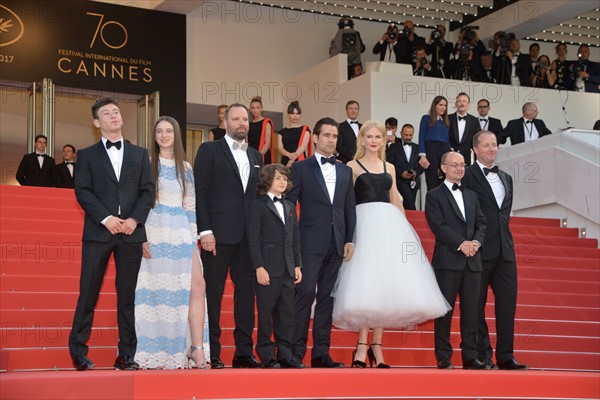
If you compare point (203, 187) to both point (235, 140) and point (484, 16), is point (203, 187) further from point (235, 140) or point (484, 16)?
point (484, 16)

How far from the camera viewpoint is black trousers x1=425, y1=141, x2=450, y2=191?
40.0 feet

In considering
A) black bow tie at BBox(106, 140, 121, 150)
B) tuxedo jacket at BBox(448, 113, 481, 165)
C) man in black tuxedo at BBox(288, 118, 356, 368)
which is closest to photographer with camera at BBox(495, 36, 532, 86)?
tuxedo jacket at BBox(448, 113, 481, 165)

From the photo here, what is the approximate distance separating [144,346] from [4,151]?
14.4m

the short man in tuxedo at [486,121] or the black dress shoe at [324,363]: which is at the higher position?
the short man in tuxedo at [486,121]

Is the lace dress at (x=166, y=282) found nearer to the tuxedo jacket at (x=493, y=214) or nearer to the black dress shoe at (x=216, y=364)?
the black dress shoe at (x=216, y=364)

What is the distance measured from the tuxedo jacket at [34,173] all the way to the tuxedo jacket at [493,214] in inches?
314

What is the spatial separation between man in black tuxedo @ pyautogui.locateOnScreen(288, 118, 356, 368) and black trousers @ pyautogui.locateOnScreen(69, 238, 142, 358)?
3.93ft

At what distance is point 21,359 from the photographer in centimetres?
665

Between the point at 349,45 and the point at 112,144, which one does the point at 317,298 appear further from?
the point at 349,45

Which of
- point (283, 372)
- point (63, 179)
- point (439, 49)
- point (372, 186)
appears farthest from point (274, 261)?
point (439, 49)

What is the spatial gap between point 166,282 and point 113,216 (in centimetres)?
62

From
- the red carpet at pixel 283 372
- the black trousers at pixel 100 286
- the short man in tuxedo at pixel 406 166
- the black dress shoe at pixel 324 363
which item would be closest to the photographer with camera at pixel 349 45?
the short man in tuxedo at pixel 406 166

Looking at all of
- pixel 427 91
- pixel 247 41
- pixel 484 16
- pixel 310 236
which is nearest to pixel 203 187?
pixel 310 236

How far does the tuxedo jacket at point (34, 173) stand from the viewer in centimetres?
1364
